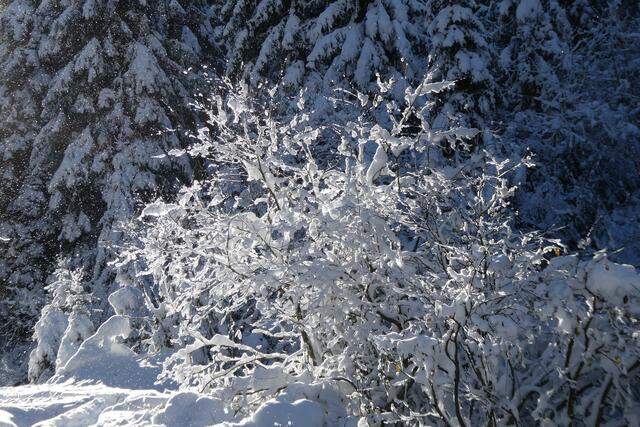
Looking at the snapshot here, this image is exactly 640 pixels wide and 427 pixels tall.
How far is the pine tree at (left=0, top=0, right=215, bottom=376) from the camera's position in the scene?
14031 mm

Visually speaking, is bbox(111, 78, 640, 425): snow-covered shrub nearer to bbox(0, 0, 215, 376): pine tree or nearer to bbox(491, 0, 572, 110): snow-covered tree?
bbox(491, 0, 572, 110): snow-covered tree

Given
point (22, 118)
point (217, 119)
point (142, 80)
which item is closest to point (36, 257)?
point (22, 118)

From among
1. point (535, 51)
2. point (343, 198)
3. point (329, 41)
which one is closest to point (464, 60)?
point (535, 51)

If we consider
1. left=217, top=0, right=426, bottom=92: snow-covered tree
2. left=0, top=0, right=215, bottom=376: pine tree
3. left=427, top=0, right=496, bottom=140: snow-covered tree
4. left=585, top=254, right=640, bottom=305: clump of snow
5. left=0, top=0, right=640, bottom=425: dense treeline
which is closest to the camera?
left=585, top=254, right=640, bottom=305: clump of snow

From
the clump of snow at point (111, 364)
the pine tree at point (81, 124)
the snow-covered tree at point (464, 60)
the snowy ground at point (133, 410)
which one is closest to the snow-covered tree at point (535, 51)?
the snow-covered tree at point (464, 60)

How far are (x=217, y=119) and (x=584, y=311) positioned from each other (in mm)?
3324

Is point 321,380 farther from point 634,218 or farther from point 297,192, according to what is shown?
point 634,218

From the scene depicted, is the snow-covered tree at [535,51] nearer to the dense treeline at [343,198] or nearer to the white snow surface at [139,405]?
the dense treeline at [343,198]

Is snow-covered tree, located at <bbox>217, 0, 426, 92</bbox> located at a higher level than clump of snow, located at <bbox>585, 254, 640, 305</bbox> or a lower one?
higher

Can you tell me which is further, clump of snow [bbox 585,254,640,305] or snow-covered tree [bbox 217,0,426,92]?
snow-covered tree [bbox 217,0,426,92]

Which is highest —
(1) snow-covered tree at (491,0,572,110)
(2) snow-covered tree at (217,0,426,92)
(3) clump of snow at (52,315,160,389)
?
(2) snow-covered tree at (217,0,426,92)

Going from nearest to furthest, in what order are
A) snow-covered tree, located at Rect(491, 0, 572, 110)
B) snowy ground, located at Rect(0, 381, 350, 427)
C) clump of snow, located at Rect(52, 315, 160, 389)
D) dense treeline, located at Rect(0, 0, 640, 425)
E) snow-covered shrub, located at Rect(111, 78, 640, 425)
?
snow-covered shrub, located at Rect(111, 78, 640, 425)
snowy ground, located at Rect(0, 381, 350, 427)
dense treeline, located at Rect(0, 0, 640, 425)
clump of snow, located at Rect(52, 315, 160, 389)
snow-covered tree, located at Rect(491, 0, 572, 110)

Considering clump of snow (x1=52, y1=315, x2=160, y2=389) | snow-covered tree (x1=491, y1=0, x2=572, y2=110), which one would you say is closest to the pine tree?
clump of snow (x1=52, y1=315, x2=160, y2=389)

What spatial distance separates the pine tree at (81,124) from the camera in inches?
552
